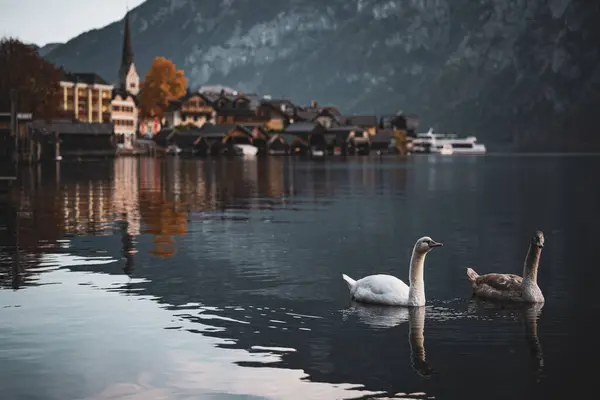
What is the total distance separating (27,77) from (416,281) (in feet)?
376

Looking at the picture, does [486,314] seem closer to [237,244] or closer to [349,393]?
[349,393]

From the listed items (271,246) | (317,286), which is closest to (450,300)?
Result: (317,286)

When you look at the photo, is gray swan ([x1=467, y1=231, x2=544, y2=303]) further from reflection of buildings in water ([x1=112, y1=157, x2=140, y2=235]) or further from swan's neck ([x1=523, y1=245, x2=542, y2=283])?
reflection of buildings in water ([x1=112, y1=157, x2=140, y2=235])

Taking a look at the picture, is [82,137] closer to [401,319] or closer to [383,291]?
[383,291]

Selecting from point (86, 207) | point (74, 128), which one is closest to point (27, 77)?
point (74, 128)

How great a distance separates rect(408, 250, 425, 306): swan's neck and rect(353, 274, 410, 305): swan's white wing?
17 centimetres

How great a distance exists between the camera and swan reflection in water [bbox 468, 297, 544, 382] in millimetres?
20652

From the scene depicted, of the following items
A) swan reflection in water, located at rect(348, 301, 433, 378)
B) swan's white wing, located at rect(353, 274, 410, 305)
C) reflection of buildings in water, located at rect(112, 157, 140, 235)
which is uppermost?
swan's white wing, located at rect(353, 274, 410, 305)

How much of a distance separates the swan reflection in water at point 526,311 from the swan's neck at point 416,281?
48.7 inches

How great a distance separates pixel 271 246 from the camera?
125 ft

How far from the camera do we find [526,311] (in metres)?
24.1

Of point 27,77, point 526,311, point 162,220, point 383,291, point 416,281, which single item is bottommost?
point 526,311

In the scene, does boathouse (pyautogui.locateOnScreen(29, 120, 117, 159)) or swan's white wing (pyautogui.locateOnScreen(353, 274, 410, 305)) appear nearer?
swan's white wing (pyautogui.locateOnScreen(353, 274, 410, 305))

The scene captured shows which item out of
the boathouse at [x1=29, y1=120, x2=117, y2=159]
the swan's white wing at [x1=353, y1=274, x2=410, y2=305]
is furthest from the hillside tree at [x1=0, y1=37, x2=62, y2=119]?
the swan's white wing at [x1=353, y1=274, x2=410, y2=305]
